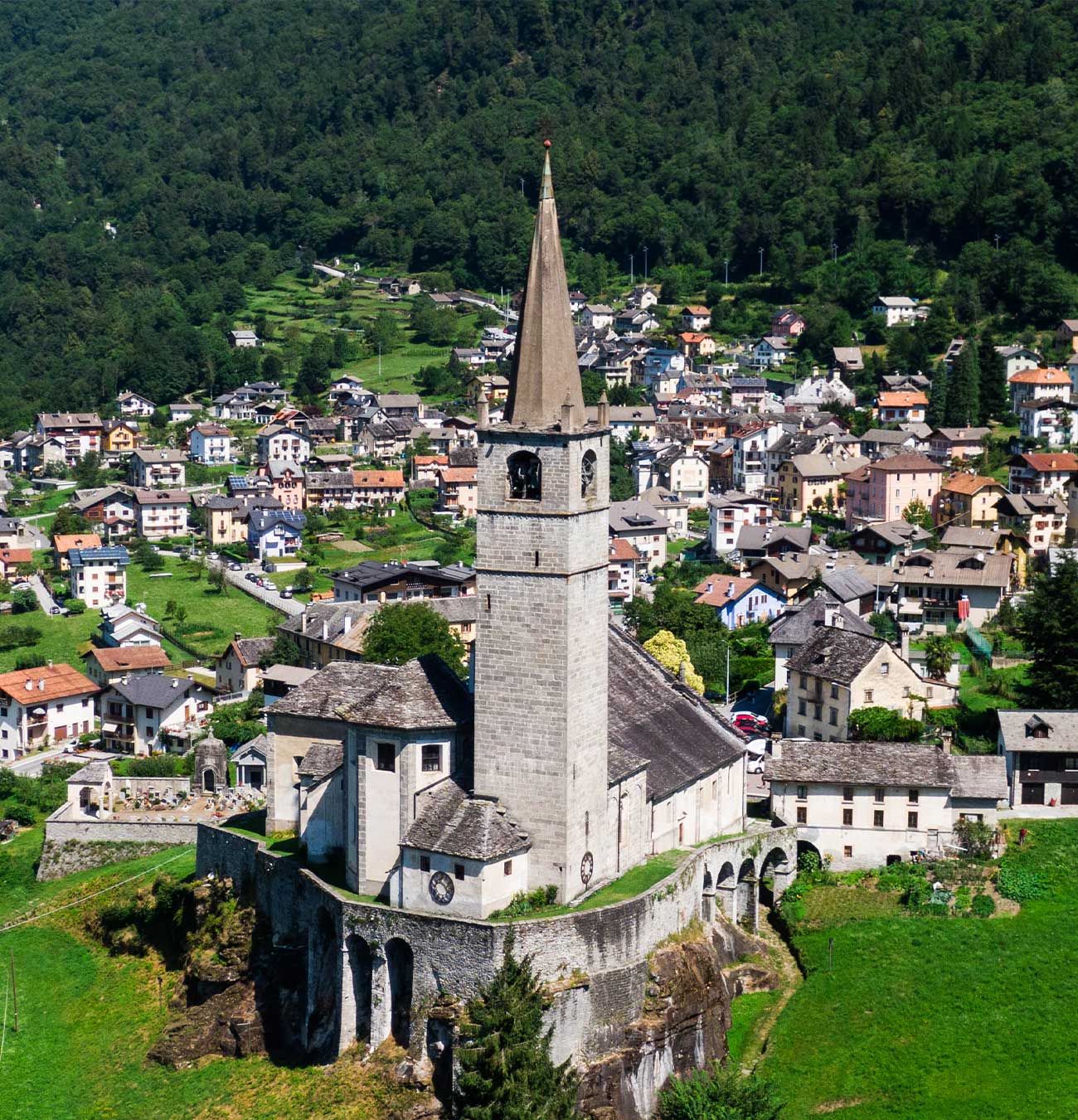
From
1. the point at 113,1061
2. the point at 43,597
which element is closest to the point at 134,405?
the point at 43,597

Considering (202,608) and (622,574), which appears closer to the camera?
(622,574)

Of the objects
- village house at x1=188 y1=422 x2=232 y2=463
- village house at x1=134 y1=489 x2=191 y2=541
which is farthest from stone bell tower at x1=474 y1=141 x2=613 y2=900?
village house at x1=188 y1=422 x2=232 y2=463

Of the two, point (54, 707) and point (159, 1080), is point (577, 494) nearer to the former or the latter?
point (159, 1080)

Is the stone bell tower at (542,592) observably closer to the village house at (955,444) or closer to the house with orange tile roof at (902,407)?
the village house at (955,444)

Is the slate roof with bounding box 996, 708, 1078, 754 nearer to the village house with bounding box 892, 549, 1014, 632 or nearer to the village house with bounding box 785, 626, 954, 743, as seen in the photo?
the village house with bounding box 785, 626, 954, 743

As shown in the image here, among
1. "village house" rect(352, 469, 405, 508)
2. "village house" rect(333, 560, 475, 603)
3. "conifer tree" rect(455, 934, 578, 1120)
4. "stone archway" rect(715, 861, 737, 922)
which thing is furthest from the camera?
"village house" rect(352, 469, 405, 508)

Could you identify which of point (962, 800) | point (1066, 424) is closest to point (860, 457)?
point (1066, 424)

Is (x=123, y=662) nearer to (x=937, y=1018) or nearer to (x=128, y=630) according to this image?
(x=128, y=630)
